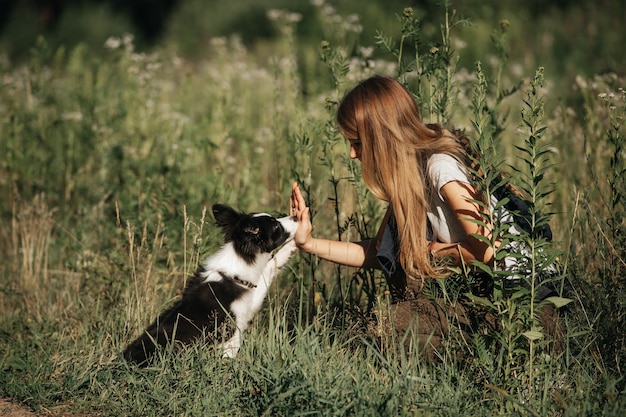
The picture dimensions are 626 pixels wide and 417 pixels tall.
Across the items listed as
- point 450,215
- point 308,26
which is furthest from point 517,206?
point 308,26

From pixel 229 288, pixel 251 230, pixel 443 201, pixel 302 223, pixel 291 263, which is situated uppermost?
pixel 443 201

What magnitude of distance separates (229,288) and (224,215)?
0.47 metres

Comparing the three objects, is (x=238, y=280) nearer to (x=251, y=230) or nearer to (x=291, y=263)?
(x=251, y=230)

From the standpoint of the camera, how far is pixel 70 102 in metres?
8.21

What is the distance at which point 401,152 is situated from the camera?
144 inches

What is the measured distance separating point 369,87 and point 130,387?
1976 mm

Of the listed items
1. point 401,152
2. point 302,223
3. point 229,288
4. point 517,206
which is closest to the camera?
point 517,206

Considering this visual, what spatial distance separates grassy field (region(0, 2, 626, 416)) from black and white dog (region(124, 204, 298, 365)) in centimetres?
12

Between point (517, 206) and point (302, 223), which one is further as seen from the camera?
point (302, 223)

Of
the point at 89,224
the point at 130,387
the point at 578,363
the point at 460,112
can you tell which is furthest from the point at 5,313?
the point at 460,112

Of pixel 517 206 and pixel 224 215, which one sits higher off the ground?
pixel 517 206

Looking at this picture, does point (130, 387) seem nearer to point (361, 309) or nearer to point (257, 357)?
point (257, 357)

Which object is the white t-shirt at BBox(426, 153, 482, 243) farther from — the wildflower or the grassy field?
the wildflower

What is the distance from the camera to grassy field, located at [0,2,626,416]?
10.8ft
